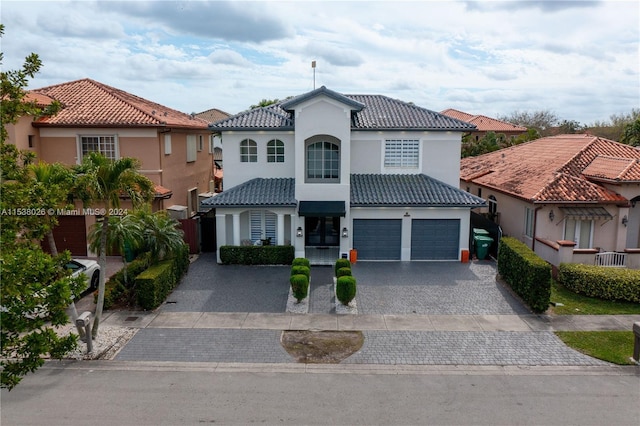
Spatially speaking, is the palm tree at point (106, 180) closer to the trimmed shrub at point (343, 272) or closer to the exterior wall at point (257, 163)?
the trimmed shrub at point (343, 272)

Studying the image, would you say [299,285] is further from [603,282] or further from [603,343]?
[603,282]

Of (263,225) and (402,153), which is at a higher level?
(402,153)

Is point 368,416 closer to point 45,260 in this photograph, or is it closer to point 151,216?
point 45,260

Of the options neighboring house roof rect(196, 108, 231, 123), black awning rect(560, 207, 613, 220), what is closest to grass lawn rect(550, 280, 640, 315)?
black awning rect(560, 207, 613, 220)

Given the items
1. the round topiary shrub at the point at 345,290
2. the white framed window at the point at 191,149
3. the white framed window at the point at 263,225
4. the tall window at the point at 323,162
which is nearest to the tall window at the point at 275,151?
the tall window at the point at 323,162

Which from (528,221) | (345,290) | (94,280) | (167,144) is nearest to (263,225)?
(167,144)

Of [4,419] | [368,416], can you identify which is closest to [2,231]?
[4,419]
